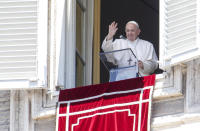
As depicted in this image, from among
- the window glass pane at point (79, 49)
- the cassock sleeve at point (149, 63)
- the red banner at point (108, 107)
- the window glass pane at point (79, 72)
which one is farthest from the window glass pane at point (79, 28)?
the red banner at point (108, 107)

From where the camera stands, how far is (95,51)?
14.4 meters

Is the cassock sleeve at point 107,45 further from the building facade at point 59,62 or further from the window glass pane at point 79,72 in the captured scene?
the window glass pane at point 79,72

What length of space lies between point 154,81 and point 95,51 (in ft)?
6.23

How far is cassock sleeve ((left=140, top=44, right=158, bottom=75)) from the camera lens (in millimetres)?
13341

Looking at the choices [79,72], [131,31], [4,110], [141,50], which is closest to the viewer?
[4,110]

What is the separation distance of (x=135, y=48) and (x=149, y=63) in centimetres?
31

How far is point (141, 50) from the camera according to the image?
44.6 feet

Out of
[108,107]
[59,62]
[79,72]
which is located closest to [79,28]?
[79,72]

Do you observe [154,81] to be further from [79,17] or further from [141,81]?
[79,17]

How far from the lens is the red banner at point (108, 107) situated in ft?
41.0

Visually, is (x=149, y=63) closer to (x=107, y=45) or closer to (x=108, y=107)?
(x=107, y=45)

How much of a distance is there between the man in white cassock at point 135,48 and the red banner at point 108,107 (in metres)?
0.57

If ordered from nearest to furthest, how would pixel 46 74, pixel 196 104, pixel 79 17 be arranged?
pixel 196 104
pixel 46 74
pixel 79 17

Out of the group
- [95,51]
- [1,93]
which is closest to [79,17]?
[95,51]
